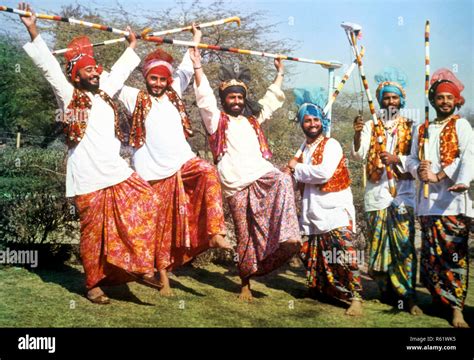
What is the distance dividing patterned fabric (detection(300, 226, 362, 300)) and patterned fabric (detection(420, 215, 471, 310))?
758mm

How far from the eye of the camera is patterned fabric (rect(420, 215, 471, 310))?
5.59 m

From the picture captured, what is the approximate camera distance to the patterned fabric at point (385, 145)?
20.6ft

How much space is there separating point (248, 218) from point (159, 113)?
1.50 meters

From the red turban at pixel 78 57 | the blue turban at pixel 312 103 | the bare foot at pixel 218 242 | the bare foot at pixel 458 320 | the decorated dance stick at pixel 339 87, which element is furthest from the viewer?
the decorated dance stick at pixel 339 87

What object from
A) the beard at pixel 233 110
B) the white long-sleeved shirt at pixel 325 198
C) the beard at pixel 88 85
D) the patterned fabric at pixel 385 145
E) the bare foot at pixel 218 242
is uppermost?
the beard at pixel 88 85

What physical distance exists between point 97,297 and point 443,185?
11.9ft

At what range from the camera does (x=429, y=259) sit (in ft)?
19.0

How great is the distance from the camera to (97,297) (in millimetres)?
5707

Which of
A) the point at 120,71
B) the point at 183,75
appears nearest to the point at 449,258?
A: the point at 183,75

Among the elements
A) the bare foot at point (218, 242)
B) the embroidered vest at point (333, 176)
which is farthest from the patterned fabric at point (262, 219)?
the bare foot at point (218, 242)

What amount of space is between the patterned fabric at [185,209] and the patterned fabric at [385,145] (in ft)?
5.59

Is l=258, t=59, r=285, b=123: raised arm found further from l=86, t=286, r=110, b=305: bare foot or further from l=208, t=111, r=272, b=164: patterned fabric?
l=86, t=286, r=110, b=305: bare foot

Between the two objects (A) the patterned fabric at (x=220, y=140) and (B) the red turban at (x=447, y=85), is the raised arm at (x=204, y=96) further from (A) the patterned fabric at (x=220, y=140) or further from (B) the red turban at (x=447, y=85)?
(B) the red turban at (x=447, y=85)
